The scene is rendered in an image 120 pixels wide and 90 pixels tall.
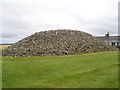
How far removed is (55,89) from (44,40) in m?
25.9

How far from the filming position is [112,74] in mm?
13094

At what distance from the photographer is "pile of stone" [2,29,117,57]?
29.9 meters

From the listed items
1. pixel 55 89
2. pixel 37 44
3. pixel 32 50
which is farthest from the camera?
pixel 37 44

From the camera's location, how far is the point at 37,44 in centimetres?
3406

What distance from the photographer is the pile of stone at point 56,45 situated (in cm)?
2989

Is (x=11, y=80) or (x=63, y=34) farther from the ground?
(x=63, y=34)

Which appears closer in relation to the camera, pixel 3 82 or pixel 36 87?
pixel 36 87

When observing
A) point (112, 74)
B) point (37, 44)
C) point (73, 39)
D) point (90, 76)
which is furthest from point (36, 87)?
point (73, 39)

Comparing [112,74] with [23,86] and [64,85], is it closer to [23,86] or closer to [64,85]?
[64,85]

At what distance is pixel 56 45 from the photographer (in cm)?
3300

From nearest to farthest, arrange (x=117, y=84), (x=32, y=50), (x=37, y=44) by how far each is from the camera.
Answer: (x=117, y=84), (x=32, y=50), (x=37, y=44)

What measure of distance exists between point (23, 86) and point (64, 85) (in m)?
2.40

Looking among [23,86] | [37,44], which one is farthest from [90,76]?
[37,44]

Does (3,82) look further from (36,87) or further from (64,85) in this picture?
(64,85)
